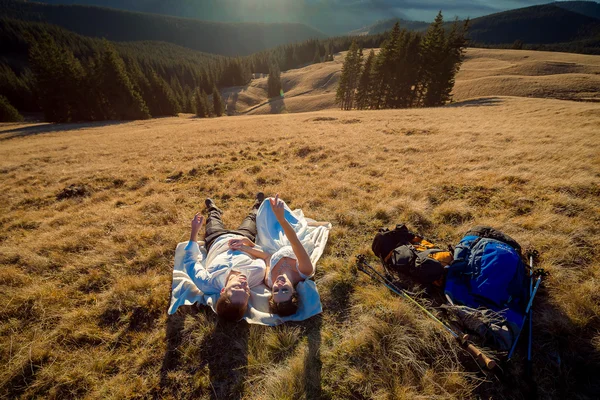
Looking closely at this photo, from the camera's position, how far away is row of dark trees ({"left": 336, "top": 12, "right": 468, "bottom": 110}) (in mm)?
35281

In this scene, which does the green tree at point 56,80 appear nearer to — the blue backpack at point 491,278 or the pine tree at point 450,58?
the blue backpack at point 491,278

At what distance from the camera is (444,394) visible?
8.59ft

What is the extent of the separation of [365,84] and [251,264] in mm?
49614

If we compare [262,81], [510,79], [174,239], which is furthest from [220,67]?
[174,239]

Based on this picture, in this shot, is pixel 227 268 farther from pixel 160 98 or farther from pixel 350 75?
pixel 160 98

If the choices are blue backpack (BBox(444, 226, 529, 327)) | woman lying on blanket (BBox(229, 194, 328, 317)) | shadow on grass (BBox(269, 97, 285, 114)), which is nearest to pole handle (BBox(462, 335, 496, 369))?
blue backpack (BBox(444, 226, 529, 327))

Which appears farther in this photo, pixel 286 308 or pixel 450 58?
pixel 450 58

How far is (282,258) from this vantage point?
14.6ft

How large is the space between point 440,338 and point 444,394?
67 cm

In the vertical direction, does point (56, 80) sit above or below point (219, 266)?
above

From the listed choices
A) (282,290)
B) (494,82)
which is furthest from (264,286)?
(494,82)

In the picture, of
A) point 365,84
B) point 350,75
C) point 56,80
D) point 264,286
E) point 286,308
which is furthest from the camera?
point 350,75

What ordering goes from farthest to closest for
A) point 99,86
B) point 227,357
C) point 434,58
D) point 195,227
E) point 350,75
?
point 350,75
point 99,86
point 434,58
point 195,227
point 227,357

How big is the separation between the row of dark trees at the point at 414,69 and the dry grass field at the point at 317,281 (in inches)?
1276
